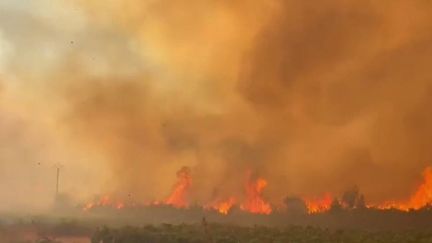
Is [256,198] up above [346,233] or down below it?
above

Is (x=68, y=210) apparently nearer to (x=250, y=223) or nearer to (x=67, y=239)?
(x=67, y=239)

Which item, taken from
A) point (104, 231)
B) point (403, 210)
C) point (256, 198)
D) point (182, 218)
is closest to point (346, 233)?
point (403, 210)

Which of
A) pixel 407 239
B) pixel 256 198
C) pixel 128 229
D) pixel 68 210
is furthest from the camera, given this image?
pixel 68 210

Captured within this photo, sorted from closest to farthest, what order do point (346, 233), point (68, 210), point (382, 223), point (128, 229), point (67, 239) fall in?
1. point (346, 233)
2. point (128, 229)
3. point (382, 223)
4. point (67, 239)
5. point (68, 210)

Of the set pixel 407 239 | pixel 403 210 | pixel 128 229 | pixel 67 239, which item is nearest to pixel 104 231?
pixel 128 229

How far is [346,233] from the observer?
215 feet

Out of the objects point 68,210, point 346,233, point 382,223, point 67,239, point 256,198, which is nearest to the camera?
point 346,233

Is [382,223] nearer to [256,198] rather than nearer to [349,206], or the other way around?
[349,206]

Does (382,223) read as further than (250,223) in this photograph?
No

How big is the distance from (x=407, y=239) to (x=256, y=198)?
1906 inches

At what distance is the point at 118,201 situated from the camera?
14000 centimetres

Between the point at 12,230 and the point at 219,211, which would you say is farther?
the point at 219,211

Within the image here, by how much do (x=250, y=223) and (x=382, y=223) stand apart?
65.1 feet

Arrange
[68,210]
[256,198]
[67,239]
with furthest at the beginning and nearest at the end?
[68,210] < [256,198] < [67,239]
